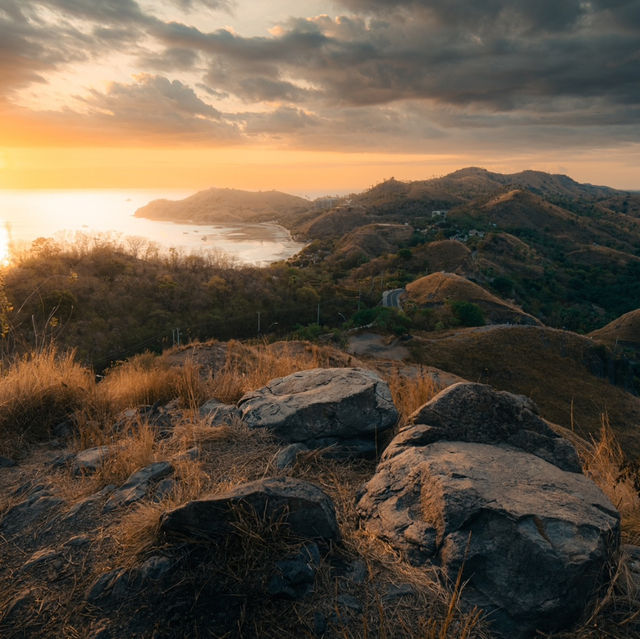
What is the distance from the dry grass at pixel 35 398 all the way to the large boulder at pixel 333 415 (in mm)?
2282

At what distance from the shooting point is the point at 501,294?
7638 cm

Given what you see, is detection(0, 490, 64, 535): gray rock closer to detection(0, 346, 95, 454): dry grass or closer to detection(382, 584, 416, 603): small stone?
detection(0, 346, 95, 454): dry grass

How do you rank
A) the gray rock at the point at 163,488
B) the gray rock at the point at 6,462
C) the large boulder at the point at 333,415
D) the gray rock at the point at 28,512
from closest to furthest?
the gray rock at the point at 28,512
the gray rock at the point at 163,488
the gray rock at the point at 6,462
the large boulder at the point at 333,415

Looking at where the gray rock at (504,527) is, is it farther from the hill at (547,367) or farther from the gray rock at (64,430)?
the hill at (547,367)

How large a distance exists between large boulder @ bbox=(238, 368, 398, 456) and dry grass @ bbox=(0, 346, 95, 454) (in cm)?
228

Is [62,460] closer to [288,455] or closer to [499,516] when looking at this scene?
[288,455]

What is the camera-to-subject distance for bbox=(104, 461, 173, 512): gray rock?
11.1 feet

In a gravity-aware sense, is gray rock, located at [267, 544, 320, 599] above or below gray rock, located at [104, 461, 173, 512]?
above

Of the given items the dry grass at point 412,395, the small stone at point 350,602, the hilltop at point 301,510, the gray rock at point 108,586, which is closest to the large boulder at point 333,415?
the hilltop at point 301,510

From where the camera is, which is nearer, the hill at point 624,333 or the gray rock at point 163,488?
the gray rock at point 163,488

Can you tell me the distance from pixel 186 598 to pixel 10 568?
133 centimetres

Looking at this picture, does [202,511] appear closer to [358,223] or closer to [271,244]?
[271,244]

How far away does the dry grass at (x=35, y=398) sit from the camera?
4727mm

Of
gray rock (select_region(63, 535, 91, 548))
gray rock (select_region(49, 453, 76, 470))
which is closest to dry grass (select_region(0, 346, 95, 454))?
gray rock (select_region(49, 453, 76, 470))
